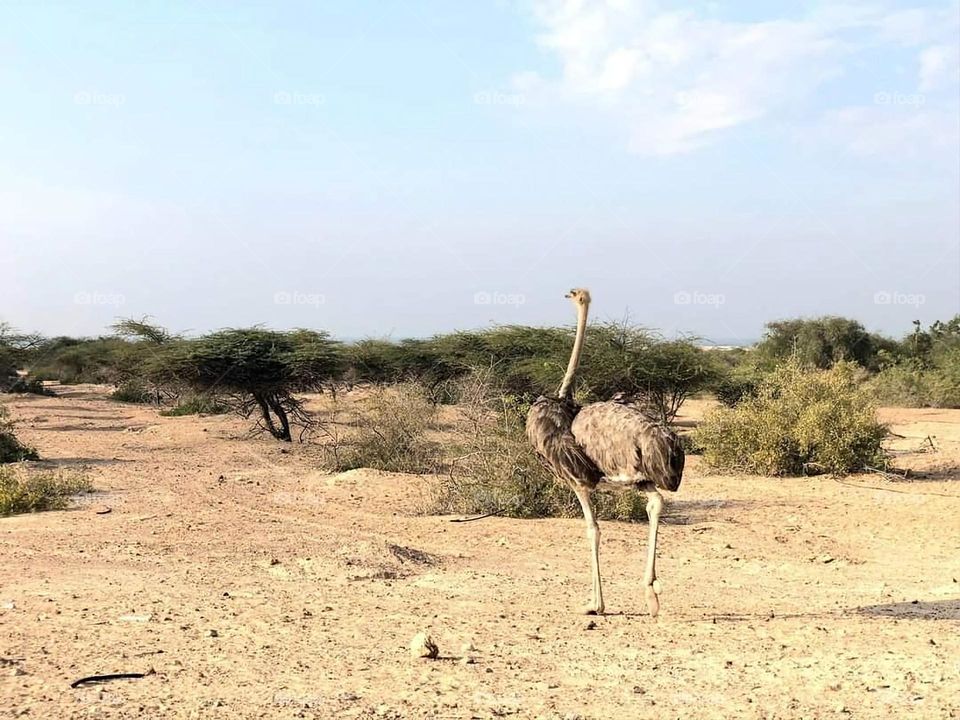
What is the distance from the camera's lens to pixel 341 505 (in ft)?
38.0

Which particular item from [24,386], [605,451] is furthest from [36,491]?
[24,386]

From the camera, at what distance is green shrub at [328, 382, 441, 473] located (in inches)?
560

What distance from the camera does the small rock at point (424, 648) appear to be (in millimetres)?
5184

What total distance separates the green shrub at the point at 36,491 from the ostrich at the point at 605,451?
642 cm

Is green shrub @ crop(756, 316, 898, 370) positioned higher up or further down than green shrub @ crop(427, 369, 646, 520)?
higher up

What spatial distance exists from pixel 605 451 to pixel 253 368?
1423cm

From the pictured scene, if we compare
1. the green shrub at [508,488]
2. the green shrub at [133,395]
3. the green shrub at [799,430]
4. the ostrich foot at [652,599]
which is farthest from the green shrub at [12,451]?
the green shrub at [133,395]

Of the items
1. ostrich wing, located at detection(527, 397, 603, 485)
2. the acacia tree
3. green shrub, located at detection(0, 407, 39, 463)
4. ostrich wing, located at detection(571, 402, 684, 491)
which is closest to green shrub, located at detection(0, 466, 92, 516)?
green shrub, located at detection(0, 407, 39, 463)

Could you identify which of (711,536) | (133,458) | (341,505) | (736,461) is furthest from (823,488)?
(133,458)

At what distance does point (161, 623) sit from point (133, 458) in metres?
10.5

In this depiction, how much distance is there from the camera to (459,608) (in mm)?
6535

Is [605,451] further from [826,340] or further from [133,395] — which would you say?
[826,340]

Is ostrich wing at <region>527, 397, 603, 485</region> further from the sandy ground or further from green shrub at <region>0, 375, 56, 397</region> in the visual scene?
green shrub at <region>0, 375, 56, 397</region>

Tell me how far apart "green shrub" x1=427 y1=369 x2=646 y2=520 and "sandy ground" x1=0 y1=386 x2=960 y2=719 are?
405 mm
